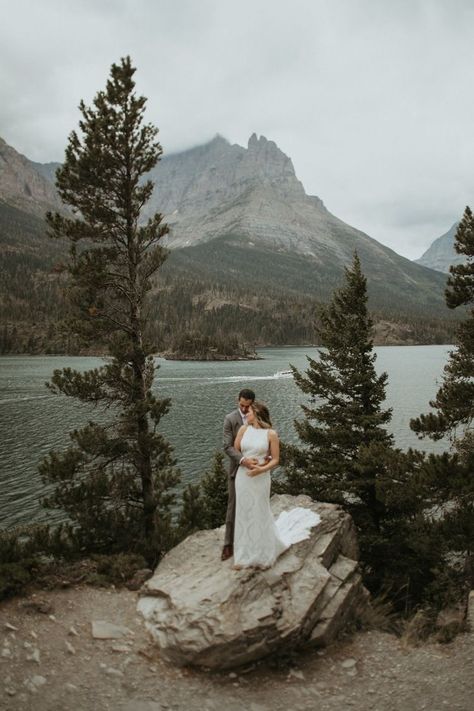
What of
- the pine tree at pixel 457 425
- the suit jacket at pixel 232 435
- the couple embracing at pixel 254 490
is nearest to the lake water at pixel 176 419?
the suit jacket at pixel 232 435

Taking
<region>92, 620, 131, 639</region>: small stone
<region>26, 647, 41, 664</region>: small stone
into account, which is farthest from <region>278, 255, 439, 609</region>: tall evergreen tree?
<region>26, 647, 41, 664</region>: small stone

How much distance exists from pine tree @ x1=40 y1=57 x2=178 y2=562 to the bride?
20.4ft

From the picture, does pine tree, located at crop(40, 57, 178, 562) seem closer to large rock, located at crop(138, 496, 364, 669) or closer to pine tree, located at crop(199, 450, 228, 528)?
pine tree, located at crop(199, 450, 228, 528)

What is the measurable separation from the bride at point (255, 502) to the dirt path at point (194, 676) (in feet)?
6.24

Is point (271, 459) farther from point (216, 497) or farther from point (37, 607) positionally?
point (216, 497)

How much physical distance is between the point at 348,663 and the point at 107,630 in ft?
15.1

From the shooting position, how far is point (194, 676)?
292 inches

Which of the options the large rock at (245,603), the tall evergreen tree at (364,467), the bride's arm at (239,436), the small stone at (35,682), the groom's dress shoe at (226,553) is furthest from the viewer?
the tall evergreen tree at (364,467)

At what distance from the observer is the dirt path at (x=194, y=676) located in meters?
6.71

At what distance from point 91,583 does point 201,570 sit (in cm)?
288

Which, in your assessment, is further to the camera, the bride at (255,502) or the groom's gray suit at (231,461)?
the groom's gray suit at (231,461)

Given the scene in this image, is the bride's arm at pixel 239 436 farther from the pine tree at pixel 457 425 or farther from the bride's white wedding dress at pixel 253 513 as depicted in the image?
the pine tree at pixel 457 425

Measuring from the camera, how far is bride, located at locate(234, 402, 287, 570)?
891cm

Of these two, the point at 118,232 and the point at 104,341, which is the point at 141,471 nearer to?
the point at 104,341
